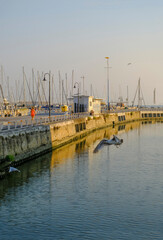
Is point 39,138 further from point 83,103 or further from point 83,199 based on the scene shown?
point 83,103

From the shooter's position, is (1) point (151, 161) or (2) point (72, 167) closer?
(2) point (72, 167)

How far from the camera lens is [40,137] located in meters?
42.5

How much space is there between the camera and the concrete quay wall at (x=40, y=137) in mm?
34200

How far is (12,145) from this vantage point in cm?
3475

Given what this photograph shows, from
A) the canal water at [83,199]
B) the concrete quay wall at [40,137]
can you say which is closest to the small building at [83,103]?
the concrete quay wall at [40,137]

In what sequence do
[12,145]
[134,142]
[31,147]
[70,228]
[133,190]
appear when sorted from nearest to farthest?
1. [70,228]
2. [133,190]
3. [12,145]
4. [31,147]
5. [134,142]

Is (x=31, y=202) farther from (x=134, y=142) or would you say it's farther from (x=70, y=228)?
(x=134, y=142)

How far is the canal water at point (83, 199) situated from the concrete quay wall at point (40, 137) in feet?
4.95

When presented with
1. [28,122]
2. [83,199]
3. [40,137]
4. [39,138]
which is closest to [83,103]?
[28,122]

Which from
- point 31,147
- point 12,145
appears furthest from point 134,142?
point 12,145

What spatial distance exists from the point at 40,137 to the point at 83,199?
1823 centimetres

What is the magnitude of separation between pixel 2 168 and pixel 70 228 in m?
13.1

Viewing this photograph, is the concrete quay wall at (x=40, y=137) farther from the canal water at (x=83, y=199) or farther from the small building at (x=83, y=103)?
the small building at (x=83, y=103)

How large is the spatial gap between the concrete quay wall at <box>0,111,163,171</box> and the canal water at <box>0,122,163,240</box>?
1507mm
